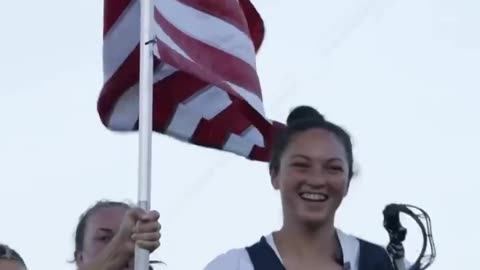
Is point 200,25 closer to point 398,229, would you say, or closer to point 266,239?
point 266,239

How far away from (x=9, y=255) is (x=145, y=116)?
1030 millimetres

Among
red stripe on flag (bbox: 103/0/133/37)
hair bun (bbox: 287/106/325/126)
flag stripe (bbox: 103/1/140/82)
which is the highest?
red stripe on flag (bbox: 103/0/133/37)

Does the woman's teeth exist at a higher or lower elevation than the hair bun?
lower

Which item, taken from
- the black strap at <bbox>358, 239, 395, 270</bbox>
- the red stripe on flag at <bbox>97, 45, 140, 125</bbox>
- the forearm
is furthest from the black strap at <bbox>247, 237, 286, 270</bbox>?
the red stripe on flag at <bbox>97, 45, 140, 125</bbox>

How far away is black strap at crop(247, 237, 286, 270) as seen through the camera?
6.55 meters

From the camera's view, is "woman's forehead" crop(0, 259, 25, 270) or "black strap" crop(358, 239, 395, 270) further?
"woman's forehead" crop(0, 259, 25, 270)

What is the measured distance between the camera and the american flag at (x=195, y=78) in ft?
25.6

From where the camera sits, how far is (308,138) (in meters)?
6.87

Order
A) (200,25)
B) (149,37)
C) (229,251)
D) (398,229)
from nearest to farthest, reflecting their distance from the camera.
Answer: (398,229) < (229,251) < (149,37) < (200,25)

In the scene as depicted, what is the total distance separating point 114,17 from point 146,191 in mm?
1417

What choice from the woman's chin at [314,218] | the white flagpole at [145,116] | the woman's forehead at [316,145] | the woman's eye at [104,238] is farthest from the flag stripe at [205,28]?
the woman's chin at [314,218]

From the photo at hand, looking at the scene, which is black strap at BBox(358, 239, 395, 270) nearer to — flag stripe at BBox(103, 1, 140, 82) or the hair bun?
the hair bun

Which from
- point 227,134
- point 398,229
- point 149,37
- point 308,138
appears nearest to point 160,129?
point 227,134

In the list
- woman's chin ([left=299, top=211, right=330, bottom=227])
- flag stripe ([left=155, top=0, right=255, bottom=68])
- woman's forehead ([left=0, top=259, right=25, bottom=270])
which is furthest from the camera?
flag stripe ([left=155, top=0, right=255, bottom=68])
